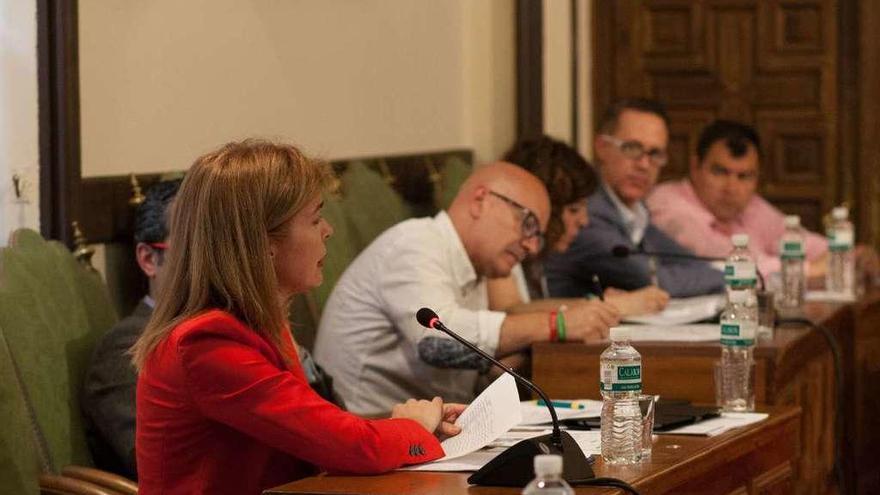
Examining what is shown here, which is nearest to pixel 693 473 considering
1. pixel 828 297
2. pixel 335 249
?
pixel 335 249

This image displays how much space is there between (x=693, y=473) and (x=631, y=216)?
2.37 metres

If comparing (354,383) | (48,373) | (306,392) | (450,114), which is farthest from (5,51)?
(450,114)

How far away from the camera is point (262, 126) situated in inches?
174

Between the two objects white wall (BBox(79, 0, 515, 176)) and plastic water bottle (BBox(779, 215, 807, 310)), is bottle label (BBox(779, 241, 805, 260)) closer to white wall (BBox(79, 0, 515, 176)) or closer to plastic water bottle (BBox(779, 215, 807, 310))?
plastic water bottle (BBox(779, 215, 807, 310))

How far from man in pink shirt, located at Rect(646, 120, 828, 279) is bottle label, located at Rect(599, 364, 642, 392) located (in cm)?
291

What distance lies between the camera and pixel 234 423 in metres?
2.35

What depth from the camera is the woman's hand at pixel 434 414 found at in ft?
8.55

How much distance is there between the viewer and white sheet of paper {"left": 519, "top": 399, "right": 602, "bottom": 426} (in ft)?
9.67

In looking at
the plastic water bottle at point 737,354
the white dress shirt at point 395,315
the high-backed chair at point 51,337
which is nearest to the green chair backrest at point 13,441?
the high-backed chair at point 51,337

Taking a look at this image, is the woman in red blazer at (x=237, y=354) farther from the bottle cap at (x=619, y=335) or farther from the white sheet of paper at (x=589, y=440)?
the bottle cap at (x=619, y=335)

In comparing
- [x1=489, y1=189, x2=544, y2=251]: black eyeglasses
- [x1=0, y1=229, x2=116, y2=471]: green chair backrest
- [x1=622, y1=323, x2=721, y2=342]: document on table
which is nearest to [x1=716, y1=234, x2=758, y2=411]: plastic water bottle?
[x1=622, y1=323, x2=721, y2=342]: document on table

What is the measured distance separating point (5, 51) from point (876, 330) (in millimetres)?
2962

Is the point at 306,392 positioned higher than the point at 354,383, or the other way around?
the point at 306,392

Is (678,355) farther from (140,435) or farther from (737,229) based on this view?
(737,229)
